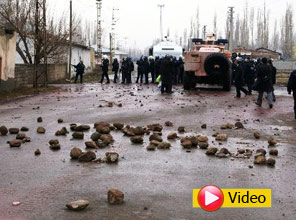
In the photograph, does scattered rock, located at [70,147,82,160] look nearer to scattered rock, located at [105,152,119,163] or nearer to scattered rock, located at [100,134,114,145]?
scattered rock, located at [105,152,119,163]

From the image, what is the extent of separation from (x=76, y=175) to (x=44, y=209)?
1.54 meters

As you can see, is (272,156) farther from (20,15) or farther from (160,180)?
(20,15)

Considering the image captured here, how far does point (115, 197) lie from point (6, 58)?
1899cm

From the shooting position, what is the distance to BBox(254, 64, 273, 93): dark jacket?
671 inches

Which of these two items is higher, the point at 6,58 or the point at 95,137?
the point at 6,58

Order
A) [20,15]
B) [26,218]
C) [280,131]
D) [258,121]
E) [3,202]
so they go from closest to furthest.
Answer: [26,218] < [3,202] < [280,131] < [258,121] < [20,15]

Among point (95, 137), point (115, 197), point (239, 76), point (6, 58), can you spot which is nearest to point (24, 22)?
point (6, 58)

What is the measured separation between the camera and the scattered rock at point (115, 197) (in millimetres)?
5688

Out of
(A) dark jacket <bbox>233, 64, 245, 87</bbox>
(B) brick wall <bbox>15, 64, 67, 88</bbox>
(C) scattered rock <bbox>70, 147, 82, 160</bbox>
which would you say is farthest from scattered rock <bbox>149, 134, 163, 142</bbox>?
(B) brick wall <bbox>15, 64, 67, 88</bbox>

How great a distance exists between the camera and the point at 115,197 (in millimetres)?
5691

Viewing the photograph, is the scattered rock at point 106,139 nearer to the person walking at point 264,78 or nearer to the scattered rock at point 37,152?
the scattered rock at point 37,152

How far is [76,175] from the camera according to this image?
7004mm

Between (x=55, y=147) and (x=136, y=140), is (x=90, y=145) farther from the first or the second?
(x=136, y=140)

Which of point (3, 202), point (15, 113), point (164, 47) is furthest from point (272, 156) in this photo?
point (164, 47)
